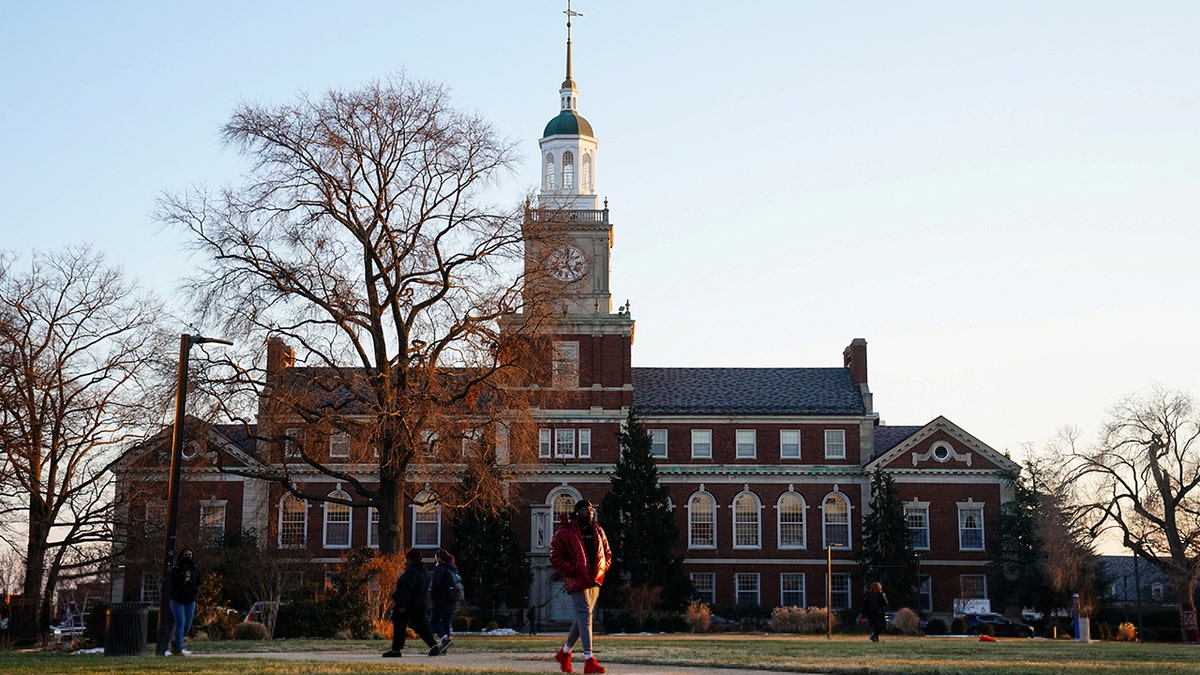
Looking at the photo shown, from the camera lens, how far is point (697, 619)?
56.5 meters

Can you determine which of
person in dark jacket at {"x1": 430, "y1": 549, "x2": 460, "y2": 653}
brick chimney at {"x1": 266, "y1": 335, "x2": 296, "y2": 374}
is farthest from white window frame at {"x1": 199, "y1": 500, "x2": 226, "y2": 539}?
person in dark jacket at {"x1": 430, "y1": 549, "x2": 460, "y2": 653}

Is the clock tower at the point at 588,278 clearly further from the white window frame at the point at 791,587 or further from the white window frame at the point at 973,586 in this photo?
the white window frame at the point at 973,586

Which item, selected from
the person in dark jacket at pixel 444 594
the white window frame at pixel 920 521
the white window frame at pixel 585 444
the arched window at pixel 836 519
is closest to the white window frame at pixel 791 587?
the arched window at pixel 836 519

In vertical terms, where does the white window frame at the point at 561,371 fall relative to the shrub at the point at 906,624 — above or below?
above

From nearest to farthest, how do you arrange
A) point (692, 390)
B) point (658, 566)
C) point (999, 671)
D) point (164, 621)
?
point (999, 671), point (164, 621), point (658, 566), point (692, 390)

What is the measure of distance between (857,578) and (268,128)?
38.9 meters

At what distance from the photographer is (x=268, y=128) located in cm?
3588

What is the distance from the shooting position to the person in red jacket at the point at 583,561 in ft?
51.2

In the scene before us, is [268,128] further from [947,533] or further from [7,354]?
[947,533]

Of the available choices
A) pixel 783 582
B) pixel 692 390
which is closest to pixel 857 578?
pixel 783 582

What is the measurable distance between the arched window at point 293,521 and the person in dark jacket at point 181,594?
42.2 m

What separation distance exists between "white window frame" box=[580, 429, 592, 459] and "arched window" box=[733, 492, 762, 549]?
747 centimetres

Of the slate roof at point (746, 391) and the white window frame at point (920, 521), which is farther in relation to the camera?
the slate roof at point (746, 391)

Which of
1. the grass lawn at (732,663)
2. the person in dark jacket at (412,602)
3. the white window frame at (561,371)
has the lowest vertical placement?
the grass lawn at (732,663)
